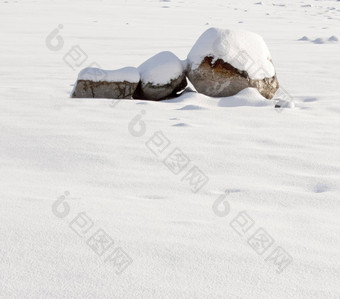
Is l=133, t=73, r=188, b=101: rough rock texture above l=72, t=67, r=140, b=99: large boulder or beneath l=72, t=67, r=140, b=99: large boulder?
beneath

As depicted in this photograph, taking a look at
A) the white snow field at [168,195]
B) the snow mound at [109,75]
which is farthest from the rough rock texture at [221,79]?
the snow mound at [109,75]

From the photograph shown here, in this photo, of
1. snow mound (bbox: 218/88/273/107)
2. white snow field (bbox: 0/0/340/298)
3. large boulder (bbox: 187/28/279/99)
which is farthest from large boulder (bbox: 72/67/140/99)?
snow mound (bbox: 218/88/273/107)

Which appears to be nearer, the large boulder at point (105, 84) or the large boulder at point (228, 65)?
the large boulder at point (105, 84)

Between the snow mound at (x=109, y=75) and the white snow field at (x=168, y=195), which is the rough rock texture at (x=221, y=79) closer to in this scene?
the white snow field at (x=168, y=195)

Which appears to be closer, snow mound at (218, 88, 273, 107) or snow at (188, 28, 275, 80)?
snow mound at (218, 88, 273, 107)

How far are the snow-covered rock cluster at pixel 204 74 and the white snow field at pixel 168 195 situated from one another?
0.22m

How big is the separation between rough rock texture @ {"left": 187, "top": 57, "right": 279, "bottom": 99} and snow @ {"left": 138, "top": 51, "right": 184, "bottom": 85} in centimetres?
21

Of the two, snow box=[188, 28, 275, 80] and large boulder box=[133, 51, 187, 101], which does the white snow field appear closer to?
large boulder box=[133, 51, 187, 101]

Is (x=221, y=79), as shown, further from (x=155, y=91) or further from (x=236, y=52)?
(x=155, y=91)

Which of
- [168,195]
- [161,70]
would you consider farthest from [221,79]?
[168,195]

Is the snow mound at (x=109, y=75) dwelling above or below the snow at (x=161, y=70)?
above

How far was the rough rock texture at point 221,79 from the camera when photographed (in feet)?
17.6

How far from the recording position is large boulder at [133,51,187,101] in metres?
5.38

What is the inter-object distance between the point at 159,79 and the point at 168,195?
283 cm
